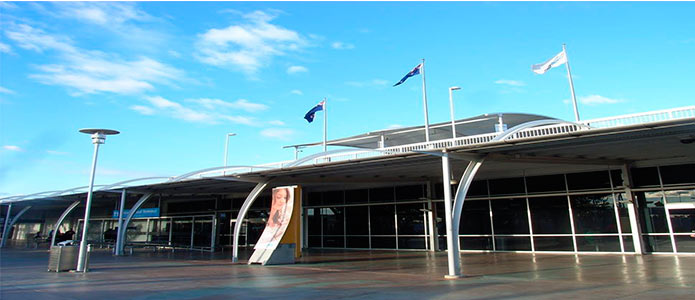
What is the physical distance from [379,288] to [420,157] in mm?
5391

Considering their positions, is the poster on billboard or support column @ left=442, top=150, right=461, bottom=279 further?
the poster on billboard

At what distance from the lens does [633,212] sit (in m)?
17.4

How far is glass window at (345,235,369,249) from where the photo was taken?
25.0 m

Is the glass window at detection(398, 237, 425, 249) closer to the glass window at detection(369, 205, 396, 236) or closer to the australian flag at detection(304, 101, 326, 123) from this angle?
the glass window at detection(369, 205, 396, 236)

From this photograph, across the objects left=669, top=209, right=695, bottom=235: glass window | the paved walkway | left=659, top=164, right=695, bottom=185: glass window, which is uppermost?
left=659, top=164, right=695, bottom=185: glass window

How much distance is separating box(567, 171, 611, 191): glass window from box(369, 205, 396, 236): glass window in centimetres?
910

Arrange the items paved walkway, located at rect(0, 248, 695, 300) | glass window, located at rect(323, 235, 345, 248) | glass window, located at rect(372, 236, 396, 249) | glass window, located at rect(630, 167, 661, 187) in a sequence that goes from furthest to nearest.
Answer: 1. glass window, located at rect(323, 235, 345, 248)
2. glass window, located at rect(372, 236, 396, 249)
3. glass window, located at rect(630, 167, 661, 187)
4. paved walkway, located at rect(0, 248, 695, 300)

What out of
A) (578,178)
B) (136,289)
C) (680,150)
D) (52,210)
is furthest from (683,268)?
(52,210)

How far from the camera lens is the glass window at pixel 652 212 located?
17.2 m

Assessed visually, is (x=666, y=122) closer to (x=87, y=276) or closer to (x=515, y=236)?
(x=515, y=236)

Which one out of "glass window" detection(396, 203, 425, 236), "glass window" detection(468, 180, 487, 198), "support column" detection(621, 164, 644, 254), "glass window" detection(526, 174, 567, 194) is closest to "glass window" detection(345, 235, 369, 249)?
"glass window" detection(396, 203, 425, 236)

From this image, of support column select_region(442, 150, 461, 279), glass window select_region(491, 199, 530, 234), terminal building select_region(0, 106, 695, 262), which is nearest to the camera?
support column select_region(442, 150, 461, 279)

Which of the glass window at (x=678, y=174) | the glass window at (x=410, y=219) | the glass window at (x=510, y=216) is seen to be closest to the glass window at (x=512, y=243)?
the glass window at (x=510, y=216)

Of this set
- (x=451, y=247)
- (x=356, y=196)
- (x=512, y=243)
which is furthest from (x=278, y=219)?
(x=512, y=243)
